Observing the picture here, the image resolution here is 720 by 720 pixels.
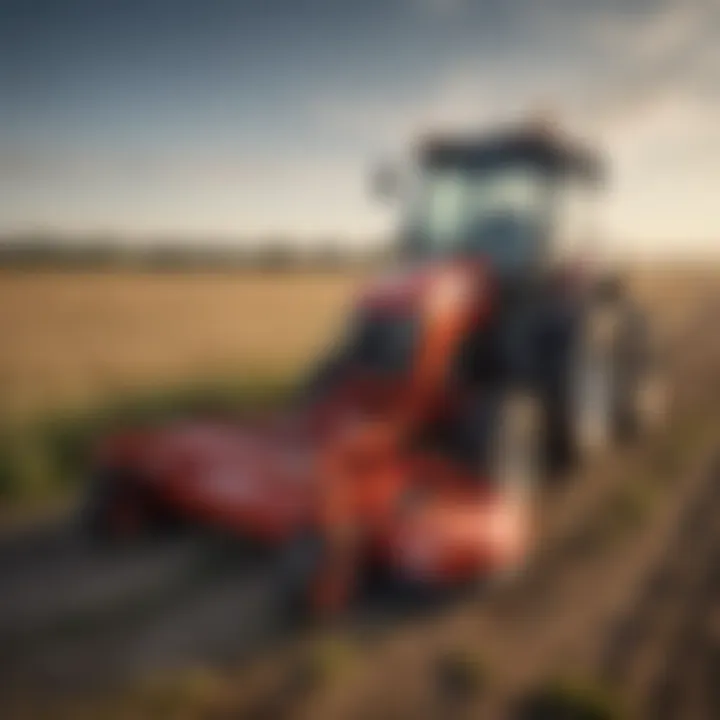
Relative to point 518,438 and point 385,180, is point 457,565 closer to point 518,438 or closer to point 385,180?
point 518,438

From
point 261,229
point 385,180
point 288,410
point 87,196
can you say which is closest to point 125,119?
point 87,196

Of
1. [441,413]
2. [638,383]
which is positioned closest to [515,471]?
[441,413]

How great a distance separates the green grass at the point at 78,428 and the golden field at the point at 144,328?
0.02m

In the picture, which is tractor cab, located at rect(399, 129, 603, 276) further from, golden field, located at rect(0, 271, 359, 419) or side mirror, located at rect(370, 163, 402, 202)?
golden field, located at rect(0, 271, 359, 419)

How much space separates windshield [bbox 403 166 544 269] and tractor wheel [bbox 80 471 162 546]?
0.58 m

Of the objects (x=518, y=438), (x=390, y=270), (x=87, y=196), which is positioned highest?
(x=87, y=196)

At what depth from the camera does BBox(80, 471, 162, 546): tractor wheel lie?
144 cm

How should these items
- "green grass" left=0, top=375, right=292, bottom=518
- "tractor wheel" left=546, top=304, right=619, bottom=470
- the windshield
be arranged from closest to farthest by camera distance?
"green grass" left=0, top=375, right=292, bottom=518 → the windshield → "tractor wheel" left=546, top=304, right=619, bottom=470

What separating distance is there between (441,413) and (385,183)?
427 millimetres

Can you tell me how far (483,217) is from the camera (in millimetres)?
1631

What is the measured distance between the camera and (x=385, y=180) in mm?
1443

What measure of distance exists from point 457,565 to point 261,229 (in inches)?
23.7

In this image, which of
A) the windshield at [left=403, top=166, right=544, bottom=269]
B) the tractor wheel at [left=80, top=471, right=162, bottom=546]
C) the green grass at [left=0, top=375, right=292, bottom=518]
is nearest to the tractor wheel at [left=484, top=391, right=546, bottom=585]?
the windshield at [left=403, top=166, right=544, bottom=269]

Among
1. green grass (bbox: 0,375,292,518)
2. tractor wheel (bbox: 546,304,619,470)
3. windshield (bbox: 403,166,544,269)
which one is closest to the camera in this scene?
green grass (bbox: 0,375,292,518)
